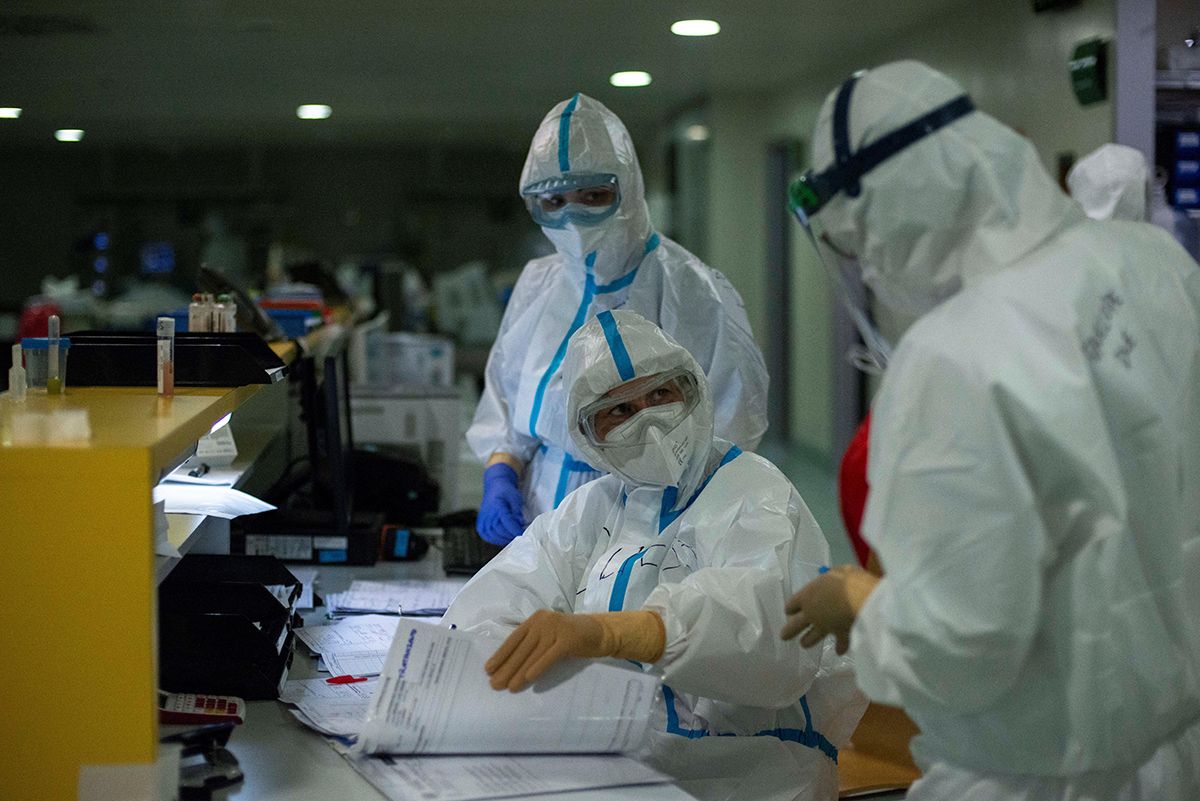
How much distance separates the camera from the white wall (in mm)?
4562

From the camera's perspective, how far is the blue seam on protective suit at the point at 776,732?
1634 mm

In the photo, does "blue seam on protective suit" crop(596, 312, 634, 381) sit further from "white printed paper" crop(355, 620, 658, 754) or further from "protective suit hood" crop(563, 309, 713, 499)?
"white printed paper" crop(355, 620, 658, 754)

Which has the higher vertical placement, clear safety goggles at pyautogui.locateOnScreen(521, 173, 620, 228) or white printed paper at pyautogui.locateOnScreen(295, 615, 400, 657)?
clear safety goggles at pyautogui.locateOnScreen(521, 173, 620, 228)

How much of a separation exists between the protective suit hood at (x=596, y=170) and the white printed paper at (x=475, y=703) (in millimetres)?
1162

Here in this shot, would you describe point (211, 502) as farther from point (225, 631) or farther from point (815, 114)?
point (815, 114)

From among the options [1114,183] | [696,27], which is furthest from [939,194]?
[696,27]

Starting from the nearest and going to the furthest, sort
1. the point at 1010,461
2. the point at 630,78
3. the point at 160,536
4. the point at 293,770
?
the point at 1010,461
the point at 160,536
the point at 293,770
the point at 630,78

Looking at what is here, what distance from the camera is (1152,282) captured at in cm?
116

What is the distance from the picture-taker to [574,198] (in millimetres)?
2367

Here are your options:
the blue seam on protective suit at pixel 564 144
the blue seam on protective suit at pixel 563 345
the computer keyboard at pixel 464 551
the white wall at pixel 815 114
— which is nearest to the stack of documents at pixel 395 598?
the computer keyboard at pixel 464 551

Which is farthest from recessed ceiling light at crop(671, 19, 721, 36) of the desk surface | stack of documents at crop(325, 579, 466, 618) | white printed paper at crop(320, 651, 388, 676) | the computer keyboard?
the desk surface

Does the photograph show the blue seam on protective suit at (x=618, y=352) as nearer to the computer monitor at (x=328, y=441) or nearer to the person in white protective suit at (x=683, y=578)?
the person in white protective suit at (x=683, y=578)

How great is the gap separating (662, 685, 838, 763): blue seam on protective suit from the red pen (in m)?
0.46

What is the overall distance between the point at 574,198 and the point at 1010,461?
1516mm
